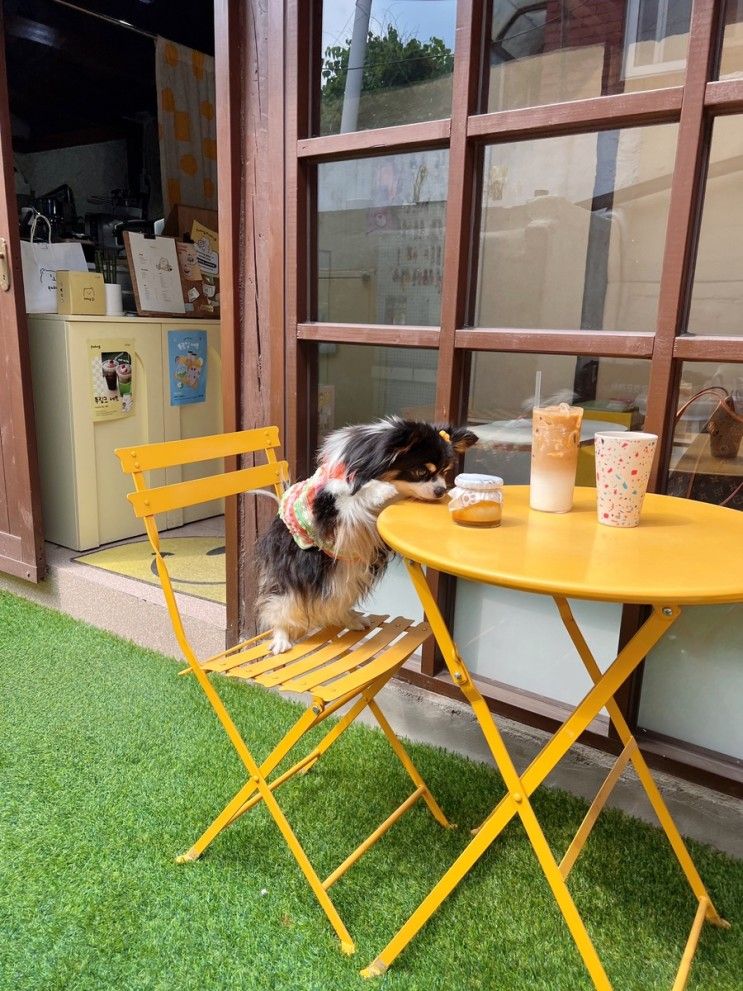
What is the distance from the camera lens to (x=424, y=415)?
7.05 ft

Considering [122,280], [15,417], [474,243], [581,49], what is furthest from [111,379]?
[581,49]

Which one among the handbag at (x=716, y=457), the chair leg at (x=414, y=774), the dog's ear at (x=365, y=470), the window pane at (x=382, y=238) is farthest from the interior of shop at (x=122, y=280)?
the handbag at (x=716, y=457)

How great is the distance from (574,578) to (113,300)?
3109mm

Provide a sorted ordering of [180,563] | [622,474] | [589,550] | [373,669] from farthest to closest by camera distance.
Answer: [180,563], [373,669], [622,474], [589,550]

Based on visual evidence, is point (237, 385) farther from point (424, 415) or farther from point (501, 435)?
point (501, 435)

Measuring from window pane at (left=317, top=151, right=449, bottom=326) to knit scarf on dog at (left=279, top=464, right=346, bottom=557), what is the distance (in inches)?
27.1

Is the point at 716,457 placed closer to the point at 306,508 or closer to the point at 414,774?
the point at 306,508

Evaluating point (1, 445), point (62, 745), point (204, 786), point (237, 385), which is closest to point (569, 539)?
point (204, 786)

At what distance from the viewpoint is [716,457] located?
1756 millimetres

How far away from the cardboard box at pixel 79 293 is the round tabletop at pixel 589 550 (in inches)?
96.1

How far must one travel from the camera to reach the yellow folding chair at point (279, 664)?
5.00ft

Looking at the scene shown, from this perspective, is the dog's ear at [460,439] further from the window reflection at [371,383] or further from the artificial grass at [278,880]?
the artificial grass at [278,880]

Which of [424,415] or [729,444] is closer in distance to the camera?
[729,444]

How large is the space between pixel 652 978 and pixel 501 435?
131 centimetres
